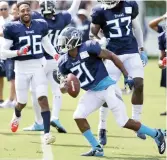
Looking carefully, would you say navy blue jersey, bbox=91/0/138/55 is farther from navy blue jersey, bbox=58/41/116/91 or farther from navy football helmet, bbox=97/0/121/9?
navy blue jersey, bbox=58/41/116/91

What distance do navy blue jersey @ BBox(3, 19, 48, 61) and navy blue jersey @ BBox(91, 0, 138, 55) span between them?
81 centimetres

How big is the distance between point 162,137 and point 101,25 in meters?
2.04

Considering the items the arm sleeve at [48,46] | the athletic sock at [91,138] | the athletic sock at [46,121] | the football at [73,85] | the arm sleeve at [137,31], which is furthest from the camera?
the arm sleeve at [137,31]

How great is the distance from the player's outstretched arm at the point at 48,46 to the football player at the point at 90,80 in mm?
1354

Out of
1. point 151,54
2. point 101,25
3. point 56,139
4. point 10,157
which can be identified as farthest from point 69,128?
point 151,54

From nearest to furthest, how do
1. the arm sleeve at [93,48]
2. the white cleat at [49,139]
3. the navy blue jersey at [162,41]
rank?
1. the arm sleeve at [93,48]
2. the white cleat at [49,139]
3. the navy blue jersey at [162,41]

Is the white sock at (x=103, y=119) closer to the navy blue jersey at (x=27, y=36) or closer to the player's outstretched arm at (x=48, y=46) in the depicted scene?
the player's outstretched arm at (x=48, y=46)

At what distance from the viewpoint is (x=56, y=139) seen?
36.2 ft

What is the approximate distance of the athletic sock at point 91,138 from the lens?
9.59m

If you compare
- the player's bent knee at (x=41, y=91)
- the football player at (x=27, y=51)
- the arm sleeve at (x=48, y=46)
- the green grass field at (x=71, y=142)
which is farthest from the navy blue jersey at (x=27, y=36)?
the green grass field at (x=71, y=142)

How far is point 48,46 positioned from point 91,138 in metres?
1.95

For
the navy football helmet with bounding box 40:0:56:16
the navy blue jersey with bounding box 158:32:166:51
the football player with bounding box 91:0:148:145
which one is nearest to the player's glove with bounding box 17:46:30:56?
the football player with bounding box 91:0:148:145

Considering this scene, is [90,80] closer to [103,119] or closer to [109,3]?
[103,119]

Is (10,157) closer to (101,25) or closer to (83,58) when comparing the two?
(83,58)
